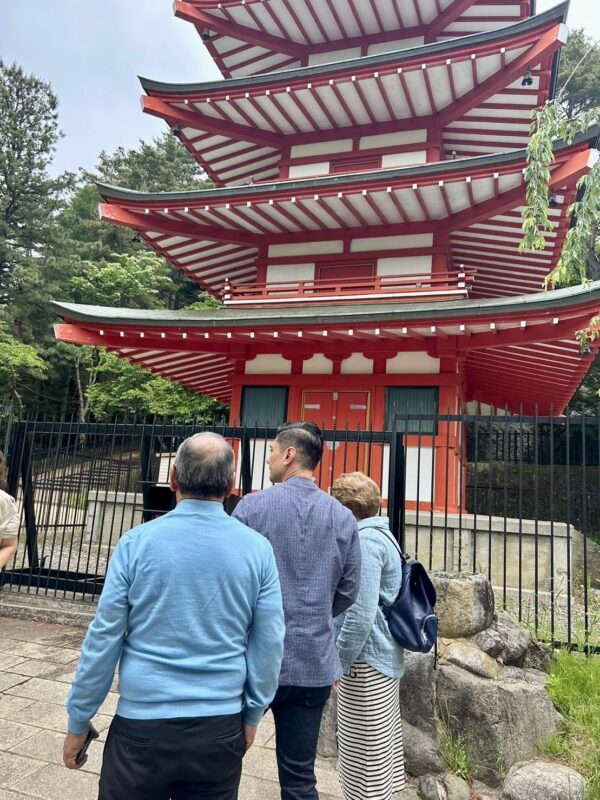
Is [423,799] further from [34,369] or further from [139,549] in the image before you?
[34,369]

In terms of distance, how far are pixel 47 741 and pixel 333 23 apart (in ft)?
45.9

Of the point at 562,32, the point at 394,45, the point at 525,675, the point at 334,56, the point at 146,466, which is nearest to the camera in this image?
the point at 525,675

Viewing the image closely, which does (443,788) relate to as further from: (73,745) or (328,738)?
(73,745)

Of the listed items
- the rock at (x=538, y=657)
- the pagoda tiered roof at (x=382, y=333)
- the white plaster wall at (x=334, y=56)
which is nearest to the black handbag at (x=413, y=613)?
the rock at (x=538, y=657)

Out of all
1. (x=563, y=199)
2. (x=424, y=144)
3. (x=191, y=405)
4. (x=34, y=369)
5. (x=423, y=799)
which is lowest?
(x=423, y=799)

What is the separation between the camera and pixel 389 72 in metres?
9.91

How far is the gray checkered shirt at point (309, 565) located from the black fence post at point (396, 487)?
3200 millimetres

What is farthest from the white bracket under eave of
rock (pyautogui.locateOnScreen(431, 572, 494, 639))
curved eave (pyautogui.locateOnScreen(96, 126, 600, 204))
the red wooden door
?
rock (pyautogui.locateOnScreen(431, 572, 494, 639))

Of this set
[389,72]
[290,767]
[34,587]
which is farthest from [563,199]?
[34,587]

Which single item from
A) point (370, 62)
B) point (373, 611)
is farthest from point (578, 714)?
point (370, 62)

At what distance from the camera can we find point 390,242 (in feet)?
36.6

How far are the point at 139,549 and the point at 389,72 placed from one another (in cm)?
1084

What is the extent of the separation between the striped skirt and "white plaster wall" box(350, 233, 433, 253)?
9693mm

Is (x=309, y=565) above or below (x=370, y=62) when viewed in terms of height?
below
